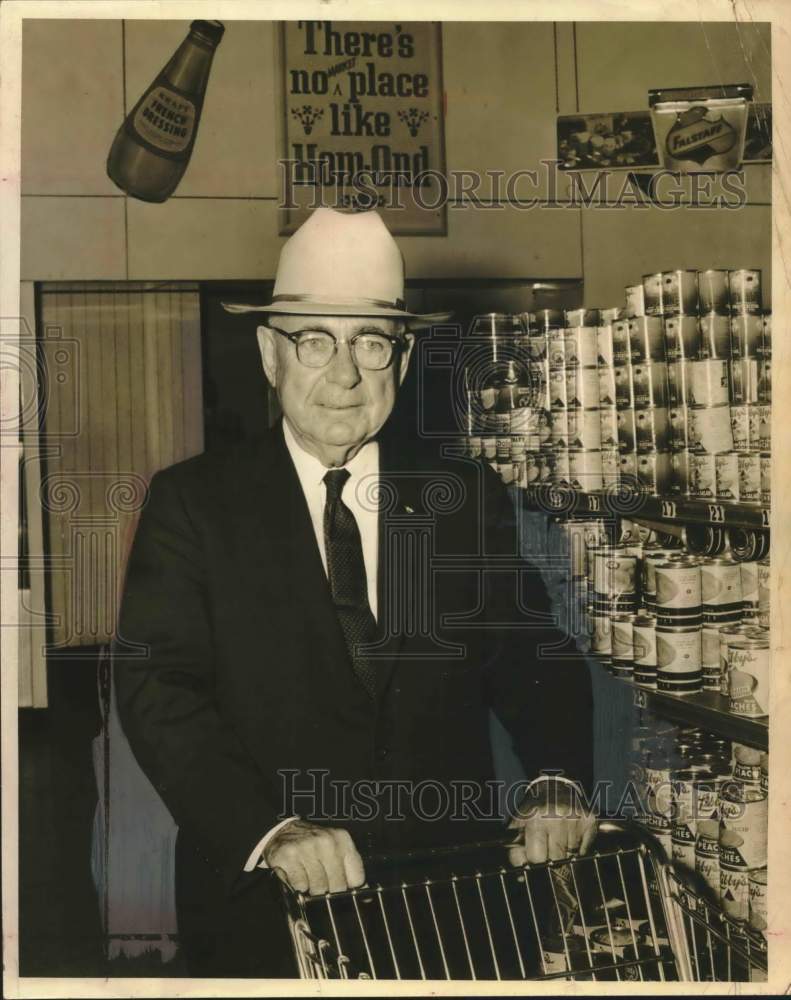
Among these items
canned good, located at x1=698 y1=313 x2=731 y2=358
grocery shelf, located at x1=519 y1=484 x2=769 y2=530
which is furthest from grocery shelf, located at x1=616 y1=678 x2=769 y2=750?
canned good, located at x1=698 y1=313 x2=731 y2=358

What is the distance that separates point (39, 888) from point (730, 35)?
2142 mm

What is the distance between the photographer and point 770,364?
6.93ft

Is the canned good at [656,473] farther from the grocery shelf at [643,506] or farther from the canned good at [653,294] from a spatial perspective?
the canned good at [653,294]

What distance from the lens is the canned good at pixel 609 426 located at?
2143 millimetres

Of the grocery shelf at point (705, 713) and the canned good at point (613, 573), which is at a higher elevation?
the canned good at point (613, 573)

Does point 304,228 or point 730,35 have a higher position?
point 730,35

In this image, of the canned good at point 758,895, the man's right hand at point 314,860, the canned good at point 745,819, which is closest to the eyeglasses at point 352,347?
the man's right hand at point 314,860

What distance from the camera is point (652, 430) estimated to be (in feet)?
6.98

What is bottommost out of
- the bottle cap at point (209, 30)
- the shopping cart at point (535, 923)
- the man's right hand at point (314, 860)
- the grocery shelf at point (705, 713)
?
the shopping cart at point (535, 923)

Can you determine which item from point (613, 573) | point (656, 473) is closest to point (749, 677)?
point (613, 573)

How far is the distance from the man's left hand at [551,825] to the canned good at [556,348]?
82 cm

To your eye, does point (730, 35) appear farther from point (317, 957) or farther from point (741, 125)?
point (317, 957)

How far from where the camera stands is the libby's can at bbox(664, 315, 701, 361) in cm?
210

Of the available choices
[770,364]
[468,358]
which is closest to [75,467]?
[468,358]
